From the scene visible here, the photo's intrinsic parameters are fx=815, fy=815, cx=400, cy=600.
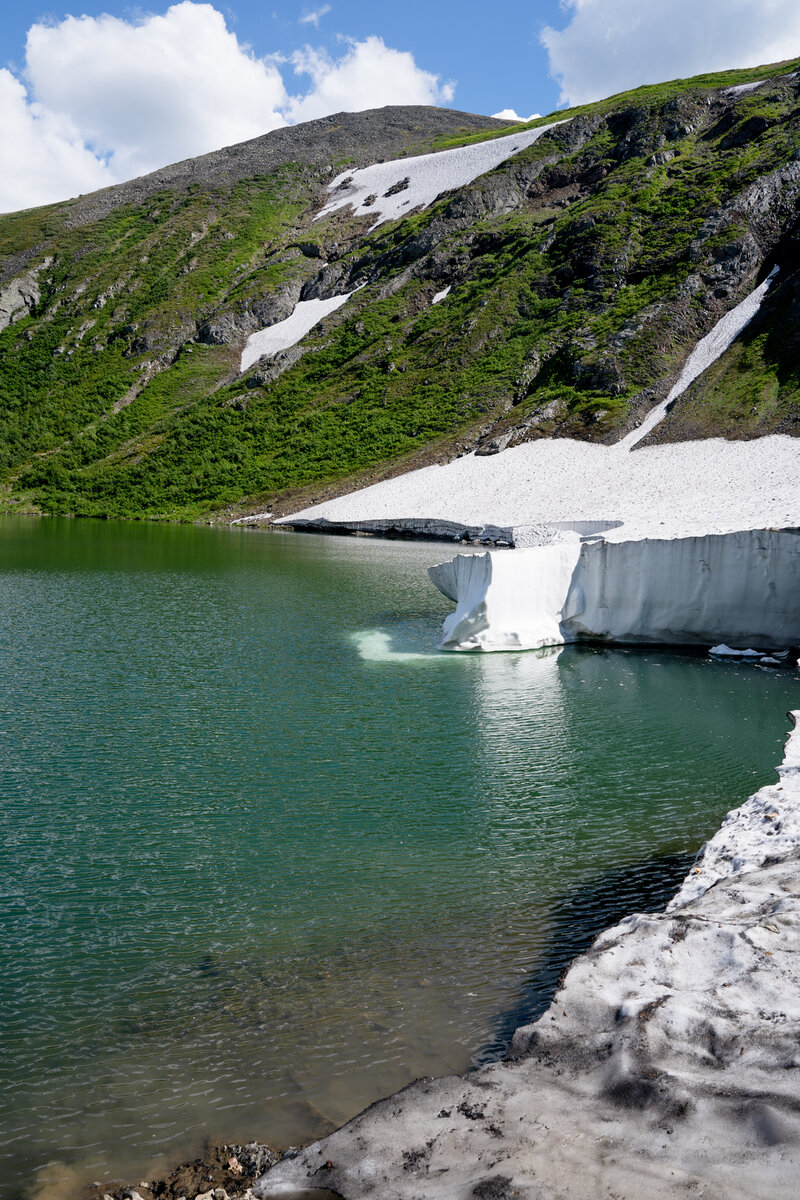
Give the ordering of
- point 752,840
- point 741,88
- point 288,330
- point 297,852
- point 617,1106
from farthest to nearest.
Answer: point 288,330 < point 741,88 < point 297,852 < point 752,840 < point 617,1106

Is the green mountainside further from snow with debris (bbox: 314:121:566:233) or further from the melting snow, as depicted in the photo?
snow with debris (bbox: 314:121:566:233)

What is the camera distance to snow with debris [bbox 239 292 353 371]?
298 ft

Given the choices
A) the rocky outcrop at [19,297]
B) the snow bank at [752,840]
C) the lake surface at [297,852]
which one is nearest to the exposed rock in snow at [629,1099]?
the lake surface at [297,852]

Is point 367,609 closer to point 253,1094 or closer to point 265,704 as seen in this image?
point 265,704

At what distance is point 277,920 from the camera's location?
298 inches

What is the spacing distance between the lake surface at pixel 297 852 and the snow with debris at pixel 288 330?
75936 millimetres

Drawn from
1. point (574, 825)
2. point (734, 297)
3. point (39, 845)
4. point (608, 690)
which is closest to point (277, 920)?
point (39, 845)

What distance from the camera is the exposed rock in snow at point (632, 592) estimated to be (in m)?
20.0

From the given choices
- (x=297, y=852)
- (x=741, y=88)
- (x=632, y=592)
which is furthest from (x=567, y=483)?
(x=741, y=88)

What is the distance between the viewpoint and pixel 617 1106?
4180 millimetres

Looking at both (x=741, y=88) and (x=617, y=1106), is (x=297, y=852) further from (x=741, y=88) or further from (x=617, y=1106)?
(x=741, y=88)

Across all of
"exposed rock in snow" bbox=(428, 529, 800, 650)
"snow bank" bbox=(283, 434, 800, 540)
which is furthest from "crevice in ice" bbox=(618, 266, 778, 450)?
"exposed rock in snow" bbox=(428, 529, 800, 650)

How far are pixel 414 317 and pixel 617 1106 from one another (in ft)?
282

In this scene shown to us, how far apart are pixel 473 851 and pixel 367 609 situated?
17312 mm
